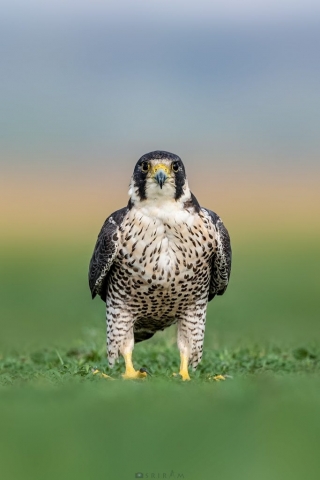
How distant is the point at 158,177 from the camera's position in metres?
9.49

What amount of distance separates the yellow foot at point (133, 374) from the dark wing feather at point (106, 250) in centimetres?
77

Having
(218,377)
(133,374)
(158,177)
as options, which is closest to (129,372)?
(133,374)

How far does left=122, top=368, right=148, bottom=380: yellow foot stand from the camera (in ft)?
31.2

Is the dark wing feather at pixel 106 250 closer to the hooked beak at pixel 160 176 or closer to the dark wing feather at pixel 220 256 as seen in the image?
the hooked beak at pixel 160 176

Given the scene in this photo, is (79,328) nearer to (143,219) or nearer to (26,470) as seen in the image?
(143,219)

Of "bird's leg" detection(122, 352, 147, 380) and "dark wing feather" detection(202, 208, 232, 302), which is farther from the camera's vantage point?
"dark wing feather" detection(202, 208, 232, 302)

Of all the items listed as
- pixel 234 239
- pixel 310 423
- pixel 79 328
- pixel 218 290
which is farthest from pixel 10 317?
pixel 234 239

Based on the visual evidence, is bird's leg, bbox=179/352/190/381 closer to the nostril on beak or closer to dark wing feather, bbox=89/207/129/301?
dark wing feather, bbox=89/207/129/301

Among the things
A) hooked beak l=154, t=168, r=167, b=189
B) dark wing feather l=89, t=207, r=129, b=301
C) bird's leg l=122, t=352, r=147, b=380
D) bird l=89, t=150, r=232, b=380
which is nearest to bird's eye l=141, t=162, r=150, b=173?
bird l=89, t=150, r=232, b=380

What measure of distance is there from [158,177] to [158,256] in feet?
1.86

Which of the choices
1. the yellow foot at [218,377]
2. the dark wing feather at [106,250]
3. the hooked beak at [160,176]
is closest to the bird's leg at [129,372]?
the yellow foot at [218,377]

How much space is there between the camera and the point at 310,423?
736 cm

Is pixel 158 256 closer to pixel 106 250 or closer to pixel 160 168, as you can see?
pixel 106 250

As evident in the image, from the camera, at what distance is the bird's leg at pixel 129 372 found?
9547 millimetres
